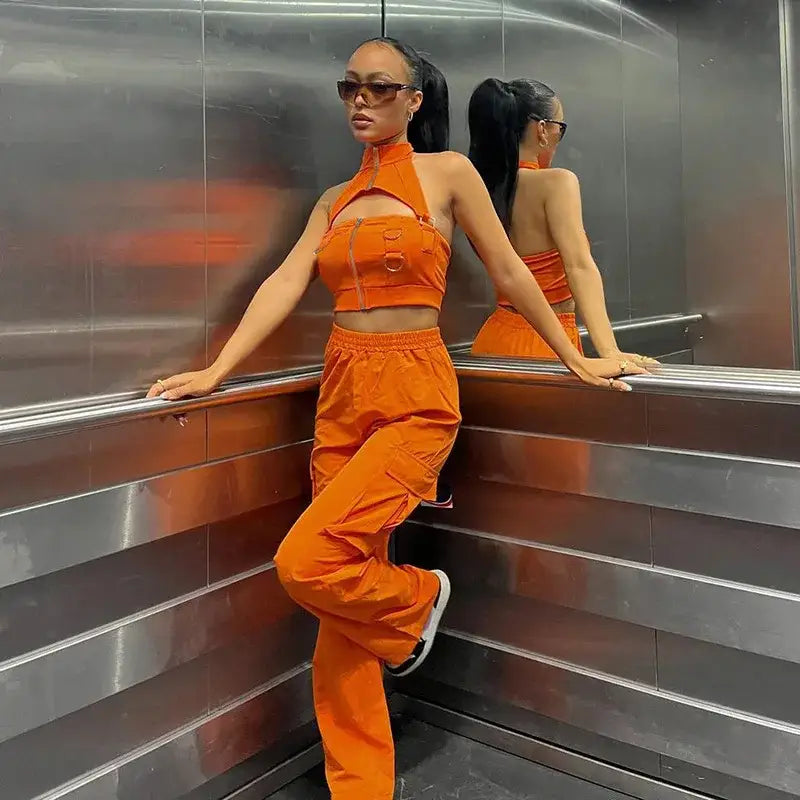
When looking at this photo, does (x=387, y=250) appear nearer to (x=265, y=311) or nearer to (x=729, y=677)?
(x=265, y=311)

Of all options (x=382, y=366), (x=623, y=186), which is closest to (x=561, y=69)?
(x=623, y=186)

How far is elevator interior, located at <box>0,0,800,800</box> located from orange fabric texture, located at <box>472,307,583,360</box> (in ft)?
0.32

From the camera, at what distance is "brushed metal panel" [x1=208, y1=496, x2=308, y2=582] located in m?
1.98

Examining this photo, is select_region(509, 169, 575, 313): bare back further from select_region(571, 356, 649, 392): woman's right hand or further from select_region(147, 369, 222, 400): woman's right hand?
select_region(147, 369, 222, 400): woman's right hand

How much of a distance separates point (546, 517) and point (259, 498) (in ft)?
2.47

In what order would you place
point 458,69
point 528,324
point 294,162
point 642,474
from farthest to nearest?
point 458,69
point 528,324
point 294,162
point 642,474

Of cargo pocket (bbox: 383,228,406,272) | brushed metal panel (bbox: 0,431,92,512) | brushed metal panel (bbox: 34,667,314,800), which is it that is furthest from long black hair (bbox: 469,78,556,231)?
brushed metal panel (bbox: 34,667,314,800)

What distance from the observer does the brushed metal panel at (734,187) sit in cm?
328

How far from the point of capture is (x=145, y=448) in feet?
5.91

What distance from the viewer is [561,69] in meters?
3.15

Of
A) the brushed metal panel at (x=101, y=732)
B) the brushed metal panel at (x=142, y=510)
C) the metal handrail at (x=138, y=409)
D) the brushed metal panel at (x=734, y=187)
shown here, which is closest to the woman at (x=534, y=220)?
the metal handrail at (x=138, y=409)

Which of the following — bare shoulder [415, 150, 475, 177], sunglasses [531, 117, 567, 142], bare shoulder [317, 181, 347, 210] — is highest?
sunglasses [531, 117, 567, 142]

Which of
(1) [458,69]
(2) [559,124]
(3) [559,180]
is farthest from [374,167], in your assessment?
(2) [559,124]

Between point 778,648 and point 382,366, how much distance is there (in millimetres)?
1065
